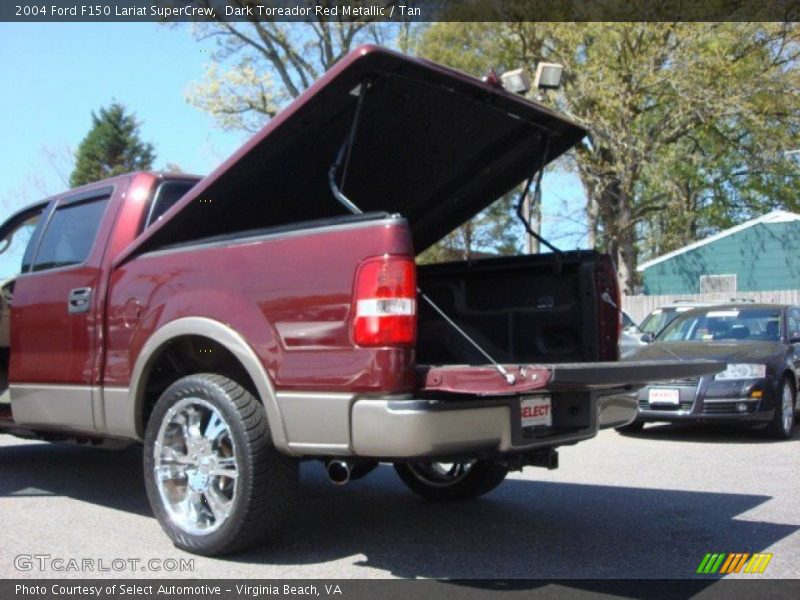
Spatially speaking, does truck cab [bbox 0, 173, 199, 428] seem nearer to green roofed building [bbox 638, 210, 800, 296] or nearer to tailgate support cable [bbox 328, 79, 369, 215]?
tailgate support cable [bbox 328, 79, 369, 215]

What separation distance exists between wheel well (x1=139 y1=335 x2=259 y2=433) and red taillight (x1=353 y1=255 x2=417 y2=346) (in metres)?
0.90

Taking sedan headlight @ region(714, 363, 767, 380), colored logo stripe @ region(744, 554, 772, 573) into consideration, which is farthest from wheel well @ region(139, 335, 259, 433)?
sedan headlight @ region(714, 363, 767, 380)

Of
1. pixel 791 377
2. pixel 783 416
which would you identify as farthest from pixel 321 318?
pixel 791 377

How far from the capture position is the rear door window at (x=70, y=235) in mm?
5387

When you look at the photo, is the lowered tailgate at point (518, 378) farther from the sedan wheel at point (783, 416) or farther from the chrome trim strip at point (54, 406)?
the sedan wheel at point (783, 416)

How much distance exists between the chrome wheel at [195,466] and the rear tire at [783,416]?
6457 millimetres

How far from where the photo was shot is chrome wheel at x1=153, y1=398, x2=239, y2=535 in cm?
427

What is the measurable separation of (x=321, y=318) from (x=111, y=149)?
166ft

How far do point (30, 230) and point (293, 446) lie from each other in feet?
12.3

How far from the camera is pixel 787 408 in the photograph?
360 inches

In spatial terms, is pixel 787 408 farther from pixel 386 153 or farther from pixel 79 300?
pixel 79 300

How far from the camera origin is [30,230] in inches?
259

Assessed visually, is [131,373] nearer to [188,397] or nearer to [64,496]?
[188,397]

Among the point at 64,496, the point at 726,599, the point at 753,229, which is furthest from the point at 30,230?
the point at 753,229
